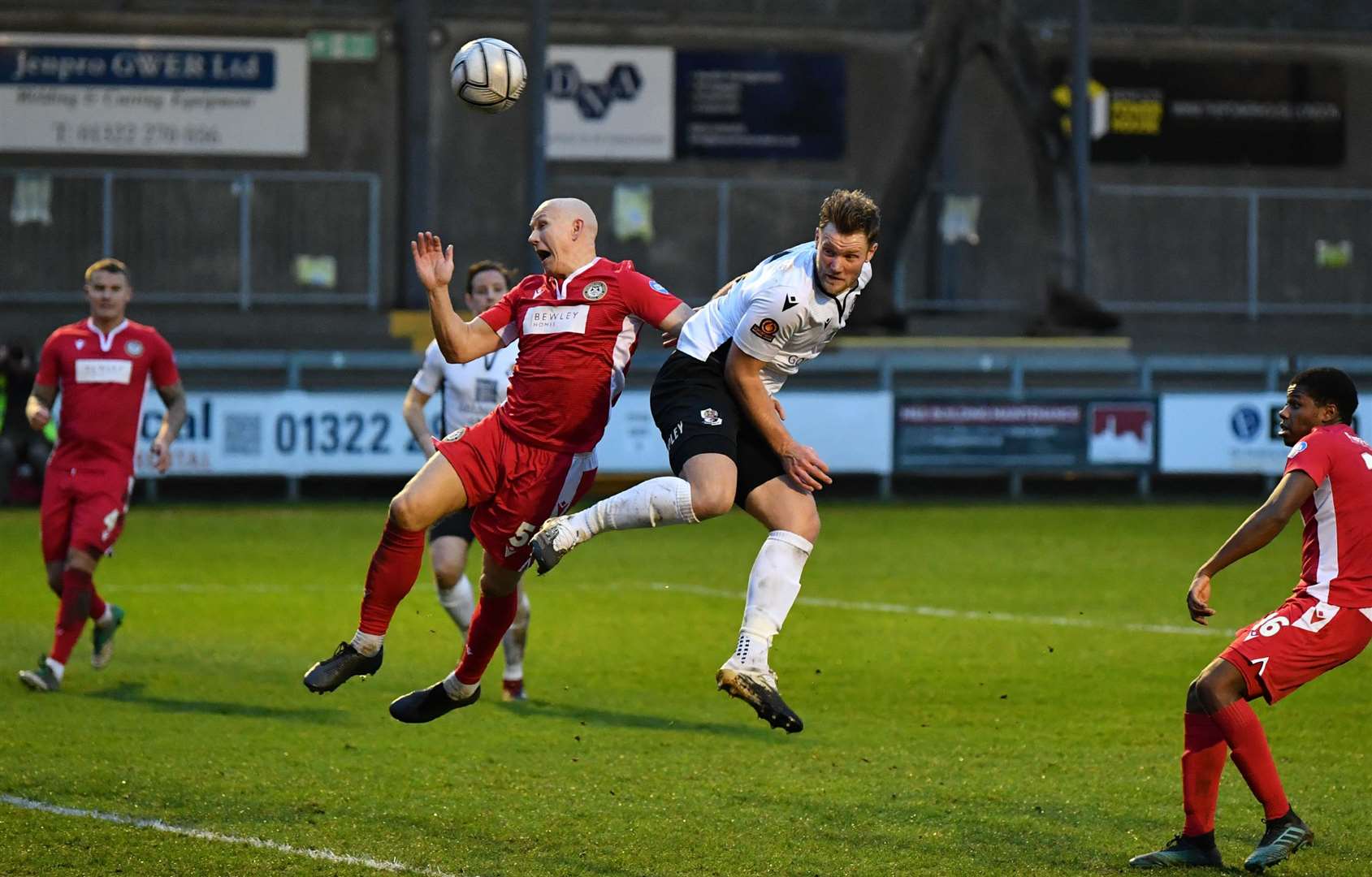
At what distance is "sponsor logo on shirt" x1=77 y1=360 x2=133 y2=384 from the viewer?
1138 centimetres

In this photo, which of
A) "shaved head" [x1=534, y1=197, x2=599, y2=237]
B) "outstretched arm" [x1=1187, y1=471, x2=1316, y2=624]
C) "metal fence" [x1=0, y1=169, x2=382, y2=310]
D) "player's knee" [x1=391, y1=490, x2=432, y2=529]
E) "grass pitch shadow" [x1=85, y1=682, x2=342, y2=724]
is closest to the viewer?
"outstretched arm" [x1=1187, y1=471, x2=1316, y2=624]

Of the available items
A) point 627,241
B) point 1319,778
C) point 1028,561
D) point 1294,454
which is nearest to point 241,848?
point 1294,454

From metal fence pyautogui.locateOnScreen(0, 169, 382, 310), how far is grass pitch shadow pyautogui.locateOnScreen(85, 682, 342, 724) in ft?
47.0

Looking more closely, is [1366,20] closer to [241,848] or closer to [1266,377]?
[1266,377]

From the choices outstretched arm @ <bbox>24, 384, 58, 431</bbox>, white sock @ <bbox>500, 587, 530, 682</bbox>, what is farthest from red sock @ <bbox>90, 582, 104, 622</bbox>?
white sock @ <bbox>500, 587, 530, 682</bbox>

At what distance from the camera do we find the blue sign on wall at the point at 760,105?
29.2m

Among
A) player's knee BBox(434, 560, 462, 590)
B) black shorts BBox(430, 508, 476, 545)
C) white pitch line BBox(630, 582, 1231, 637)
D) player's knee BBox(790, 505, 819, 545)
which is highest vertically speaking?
player's knee BBox(790, 505, 819, 545)

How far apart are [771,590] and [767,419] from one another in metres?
0.67

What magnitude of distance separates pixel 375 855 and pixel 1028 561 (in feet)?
36.0

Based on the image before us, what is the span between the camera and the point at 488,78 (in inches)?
334

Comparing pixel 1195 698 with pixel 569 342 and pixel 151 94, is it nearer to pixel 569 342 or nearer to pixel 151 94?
pixel 569 342

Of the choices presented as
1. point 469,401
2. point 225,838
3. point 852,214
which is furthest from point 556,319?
point 469,401

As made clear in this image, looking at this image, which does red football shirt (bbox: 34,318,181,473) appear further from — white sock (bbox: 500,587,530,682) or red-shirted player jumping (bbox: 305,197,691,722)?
red-shirted player jumping (bbox: 305,197,691,722)

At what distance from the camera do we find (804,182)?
2691 cm
